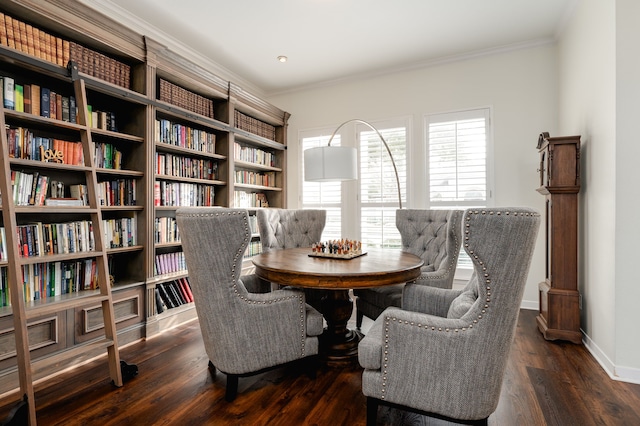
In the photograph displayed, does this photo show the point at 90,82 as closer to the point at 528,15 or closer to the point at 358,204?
the point at 358,204

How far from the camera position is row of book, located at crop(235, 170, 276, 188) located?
4.19 metres

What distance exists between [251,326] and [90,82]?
2.16 meters

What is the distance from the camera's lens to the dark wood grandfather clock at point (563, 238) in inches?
106

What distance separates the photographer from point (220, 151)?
383 cm

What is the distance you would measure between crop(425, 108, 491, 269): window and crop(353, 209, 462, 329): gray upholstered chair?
1252 millimetres

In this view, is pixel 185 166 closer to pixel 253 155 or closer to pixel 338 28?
pixel 253 155

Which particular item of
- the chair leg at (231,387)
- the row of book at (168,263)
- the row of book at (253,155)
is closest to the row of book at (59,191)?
the row of book at (168,263)

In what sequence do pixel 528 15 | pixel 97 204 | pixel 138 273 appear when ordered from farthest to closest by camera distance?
1. pixel 528 15
2. pixel 138 273
3. pixel 97 204

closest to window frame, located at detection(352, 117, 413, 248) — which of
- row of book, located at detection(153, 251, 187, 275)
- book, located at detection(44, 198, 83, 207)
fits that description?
row of book, located at detection(153, 251, 187, 275)

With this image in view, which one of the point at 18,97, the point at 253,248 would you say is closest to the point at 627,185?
the point at 253,248

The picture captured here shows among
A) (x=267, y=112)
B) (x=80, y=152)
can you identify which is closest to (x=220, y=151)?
(x=267, y=112)

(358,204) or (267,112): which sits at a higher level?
(267,112)

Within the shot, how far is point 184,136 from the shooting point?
3375mm

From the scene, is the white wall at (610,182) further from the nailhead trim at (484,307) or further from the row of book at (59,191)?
the row of book at (59,191)
